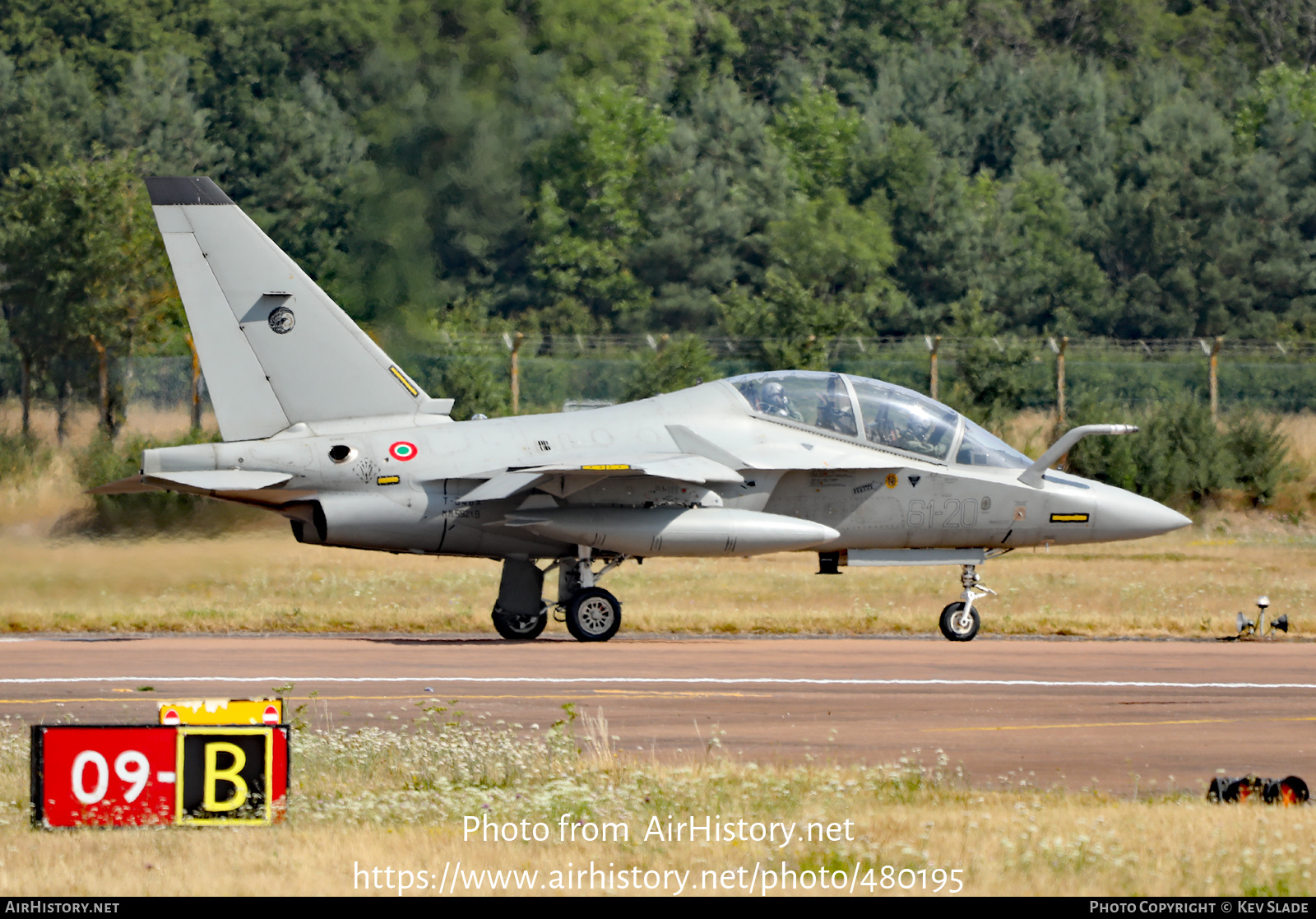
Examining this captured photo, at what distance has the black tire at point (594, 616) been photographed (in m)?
19.4

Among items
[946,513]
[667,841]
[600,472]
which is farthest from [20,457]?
[667,841]

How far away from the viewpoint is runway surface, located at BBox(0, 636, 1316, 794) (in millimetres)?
12227

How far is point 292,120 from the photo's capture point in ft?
162

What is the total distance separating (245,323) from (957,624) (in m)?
8.50

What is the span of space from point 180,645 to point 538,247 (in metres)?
37.0

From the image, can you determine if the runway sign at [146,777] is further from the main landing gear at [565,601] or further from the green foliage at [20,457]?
the green foliage at [20,457]

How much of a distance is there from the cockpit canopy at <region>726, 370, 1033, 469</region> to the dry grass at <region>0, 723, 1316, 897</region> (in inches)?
352

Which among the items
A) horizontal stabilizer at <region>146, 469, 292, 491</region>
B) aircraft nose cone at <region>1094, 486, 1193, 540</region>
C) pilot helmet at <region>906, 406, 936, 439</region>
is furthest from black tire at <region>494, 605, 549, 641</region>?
aircraft nose cone at <region>1094, 486, 1193, 540</region>

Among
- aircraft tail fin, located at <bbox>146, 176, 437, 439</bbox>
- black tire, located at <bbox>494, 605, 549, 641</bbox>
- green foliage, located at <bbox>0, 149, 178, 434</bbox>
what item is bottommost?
black tire, located at <bbox>494, 605, 549, 641</bbox>

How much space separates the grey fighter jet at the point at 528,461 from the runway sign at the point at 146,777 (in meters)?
9.53

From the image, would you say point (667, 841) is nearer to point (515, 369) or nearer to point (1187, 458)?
point (515, 369)

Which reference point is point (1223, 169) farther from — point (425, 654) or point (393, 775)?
point (393, 775)

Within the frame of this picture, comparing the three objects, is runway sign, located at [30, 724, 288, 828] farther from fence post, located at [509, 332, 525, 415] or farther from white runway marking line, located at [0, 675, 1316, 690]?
fence post, located at [509, 332, 525, 415]

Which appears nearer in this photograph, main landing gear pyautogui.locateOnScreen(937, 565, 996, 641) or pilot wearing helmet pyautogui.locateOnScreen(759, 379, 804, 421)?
pilot wearing helmet pyautogui.locateOnScreen(759, 379, 804, 421)
